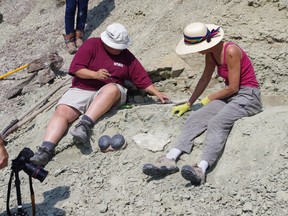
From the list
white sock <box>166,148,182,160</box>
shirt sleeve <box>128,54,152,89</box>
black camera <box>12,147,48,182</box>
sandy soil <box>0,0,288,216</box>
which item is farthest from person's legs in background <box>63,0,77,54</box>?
black camera <box>12,147,48,182</box>

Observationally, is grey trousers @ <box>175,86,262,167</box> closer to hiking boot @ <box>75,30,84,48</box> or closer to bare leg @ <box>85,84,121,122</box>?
bare leg @ <box>85,84,121,122</box>

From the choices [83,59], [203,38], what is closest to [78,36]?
[83,59]

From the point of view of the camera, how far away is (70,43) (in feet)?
Result: 28.5

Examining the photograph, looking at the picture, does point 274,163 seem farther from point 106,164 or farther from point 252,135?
point 106,164

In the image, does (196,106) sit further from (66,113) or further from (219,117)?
(66,113)

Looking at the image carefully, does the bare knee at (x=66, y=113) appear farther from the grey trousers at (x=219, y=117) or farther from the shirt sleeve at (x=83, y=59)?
the grey trousers at (x=219, y=117)

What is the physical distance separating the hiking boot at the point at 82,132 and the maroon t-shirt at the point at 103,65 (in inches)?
22.8

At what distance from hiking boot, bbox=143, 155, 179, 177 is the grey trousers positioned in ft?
0.72

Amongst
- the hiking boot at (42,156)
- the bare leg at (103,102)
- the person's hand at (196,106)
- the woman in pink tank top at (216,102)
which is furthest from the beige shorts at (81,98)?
the woman in pink tank top at (216,102)

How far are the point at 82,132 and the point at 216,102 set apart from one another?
1.45 m

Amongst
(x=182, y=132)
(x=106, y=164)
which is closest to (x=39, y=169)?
(x=106, y=164)

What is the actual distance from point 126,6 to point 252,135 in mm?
5266

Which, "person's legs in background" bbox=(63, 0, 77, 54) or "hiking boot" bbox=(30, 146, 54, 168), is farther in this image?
"person's legs in background" bbox=(63, 0, 77, 54)

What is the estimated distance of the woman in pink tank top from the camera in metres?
4.51
